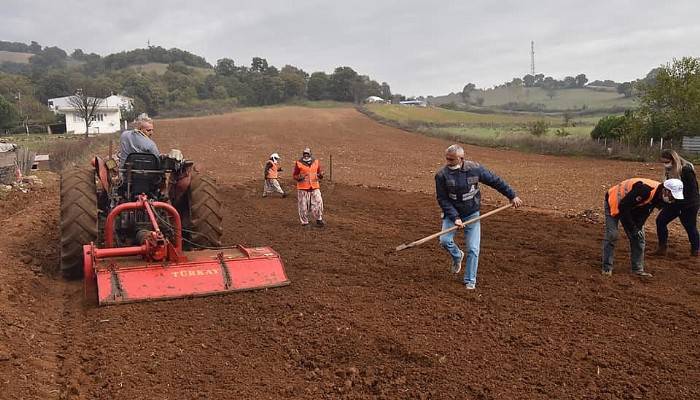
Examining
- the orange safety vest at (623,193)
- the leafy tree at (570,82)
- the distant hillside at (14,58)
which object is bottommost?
the orange safety vest at (623,193)

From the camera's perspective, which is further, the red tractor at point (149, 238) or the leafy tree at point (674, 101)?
the leafy tree at point (674, 101)

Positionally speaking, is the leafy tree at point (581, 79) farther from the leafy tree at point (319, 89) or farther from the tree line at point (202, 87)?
the leafy tree at point (319, 89)

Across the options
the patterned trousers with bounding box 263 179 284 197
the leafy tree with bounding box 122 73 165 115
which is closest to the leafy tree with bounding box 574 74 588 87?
the leafy tree with bounding box 122 73 165 115

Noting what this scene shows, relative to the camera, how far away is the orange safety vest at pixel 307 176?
9062mm

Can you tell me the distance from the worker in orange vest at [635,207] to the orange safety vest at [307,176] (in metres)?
4.35

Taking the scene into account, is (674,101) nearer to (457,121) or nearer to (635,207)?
(635,207)

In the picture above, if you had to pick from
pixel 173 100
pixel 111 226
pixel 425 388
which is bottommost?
pixel 425 388

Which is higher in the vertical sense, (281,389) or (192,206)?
(192,206)

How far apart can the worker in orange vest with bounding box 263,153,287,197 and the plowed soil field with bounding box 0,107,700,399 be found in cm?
376

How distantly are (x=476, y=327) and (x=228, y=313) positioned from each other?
2.03 meters

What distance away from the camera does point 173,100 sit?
70.6m

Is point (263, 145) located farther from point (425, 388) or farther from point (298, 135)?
point (425, 388)

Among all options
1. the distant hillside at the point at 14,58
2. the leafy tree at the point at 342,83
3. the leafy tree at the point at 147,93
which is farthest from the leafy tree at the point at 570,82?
the distant hillside at the point at 14,58

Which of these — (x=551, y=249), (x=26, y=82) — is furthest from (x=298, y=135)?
(x=26, y=82)
